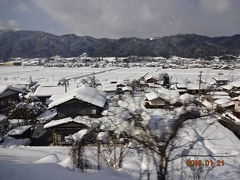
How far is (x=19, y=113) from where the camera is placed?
42.2 ft

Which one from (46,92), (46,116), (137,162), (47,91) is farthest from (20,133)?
(47,91)

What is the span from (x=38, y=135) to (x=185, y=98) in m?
12.1

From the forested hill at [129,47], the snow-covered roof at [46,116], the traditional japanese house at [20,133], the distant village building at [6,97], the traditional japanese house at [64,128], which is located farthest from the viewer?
the forested hill at [129,47]

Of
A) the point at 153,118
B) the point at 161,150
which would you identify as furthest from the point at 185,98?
the point at 161,150

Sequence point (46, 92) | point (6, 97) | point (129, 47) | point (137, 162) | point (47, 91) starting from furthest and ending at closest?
point (129, 47) < point (47, 91) < point (46, 92) < point (6, 97) < point (137, 162)

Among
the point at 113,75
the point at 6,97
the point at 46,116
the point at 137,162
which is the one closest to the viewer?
the point at 137,162

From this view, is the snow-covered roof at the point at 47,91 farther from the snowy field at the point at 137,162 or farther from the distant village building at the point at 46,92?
the snowy field at the point at 137,162

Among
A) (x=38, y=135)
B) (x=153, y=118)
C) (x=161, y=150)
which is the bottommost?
(x=38, y=135)

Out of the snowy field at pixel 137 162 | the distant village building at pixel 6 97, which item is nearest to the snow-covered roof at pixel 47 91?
the distant village building at pixel 6 97

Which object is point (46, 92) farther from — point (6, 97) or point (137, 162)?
point (137, 162)

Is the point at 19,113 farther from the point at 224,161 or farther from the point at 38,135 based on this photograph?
the point at 224,161

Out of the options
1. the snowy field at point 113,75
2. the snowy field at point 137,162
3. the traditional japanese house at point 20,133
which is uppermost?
the snowy field at point 113,75

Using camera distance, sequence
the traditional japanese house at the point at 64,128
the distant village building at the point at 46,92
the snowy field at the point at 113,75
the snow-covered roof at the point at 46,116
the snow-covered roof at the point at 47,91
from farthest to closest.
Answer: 1. the snowy field at the point at 113,75
2. the snow-covered roof at the point at 47,91
3. the distant village building at the point at 46,92
4. the snow-covered roof at the point at 46,116
5. the traditional japanese house at the point at 64,128

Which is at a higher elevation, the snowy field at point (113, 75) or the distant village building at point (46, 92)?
the snowy field at point (113, 75)
